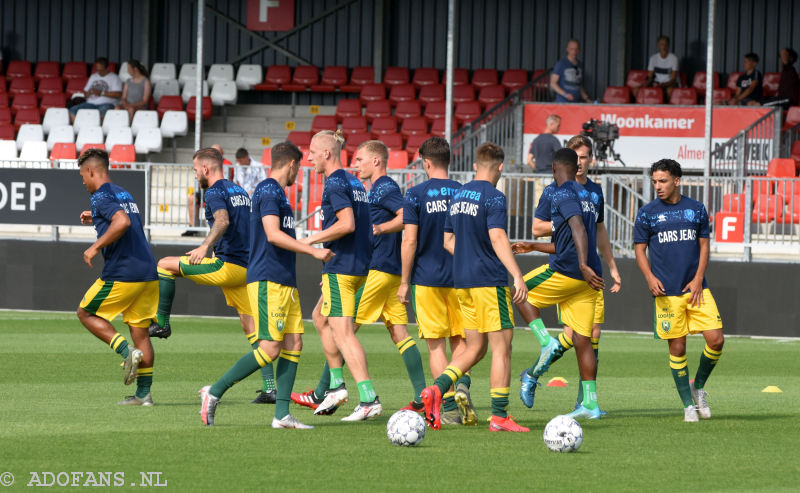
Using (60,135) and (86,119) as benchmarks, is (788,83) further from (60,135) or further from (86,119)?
(60,135)

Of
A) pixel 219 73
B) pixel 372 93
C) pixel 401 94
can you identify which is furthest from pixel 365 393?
pixel 219 73

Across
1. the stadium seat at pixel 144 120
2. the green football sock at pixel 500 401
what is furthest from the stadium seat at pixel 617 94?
the green football sock at pixel 500 401

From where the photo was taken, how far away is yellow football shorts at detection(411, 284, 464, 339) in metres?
9.45

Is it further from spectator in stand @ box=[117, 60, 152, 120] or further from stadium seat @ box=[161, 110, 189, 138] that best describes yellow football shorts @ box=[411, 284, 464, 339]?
spectator in stand @ box=[117, 60, 152, 120]

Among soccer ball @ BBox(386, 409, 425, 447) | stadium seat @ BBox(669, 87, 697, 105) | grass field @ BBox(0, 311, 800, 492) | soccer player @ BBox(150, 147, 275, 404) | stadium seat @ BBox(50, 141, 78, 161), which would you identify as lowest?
grass field @ BBox(0, 311, 800, 492)

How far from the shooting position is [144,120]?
2638cm

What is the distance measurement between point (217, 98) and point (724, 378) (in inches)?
697

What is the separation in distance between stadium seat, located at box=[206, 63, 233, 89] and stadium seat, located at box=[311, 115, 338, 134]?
2.88 meters

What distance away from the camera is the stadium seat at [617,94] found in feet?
85.1

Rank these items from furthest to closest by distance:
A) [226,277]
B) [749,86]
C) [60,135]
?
1. [60,135]
2. [749,86]
3. [226,277]

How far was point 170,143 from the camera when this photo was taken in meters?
27.2

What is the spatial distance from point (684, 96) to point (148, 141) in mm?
10537

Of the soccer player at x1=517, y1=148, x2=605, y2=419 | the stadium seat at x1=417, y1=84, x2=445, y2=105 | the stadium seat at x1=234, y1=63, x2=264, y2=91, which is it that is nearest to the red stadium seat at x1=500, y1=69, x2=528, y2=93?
the stadium seat at x1=417, y1=84, x2=445, y2=105

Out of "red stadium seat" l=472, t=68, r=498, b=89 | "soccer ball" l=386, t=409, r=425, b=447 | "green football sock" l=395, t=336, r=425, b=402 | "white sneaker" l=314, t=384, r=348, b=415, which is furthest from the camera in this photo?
"red stadium seat" l=472, t=68, r=498, b=89
